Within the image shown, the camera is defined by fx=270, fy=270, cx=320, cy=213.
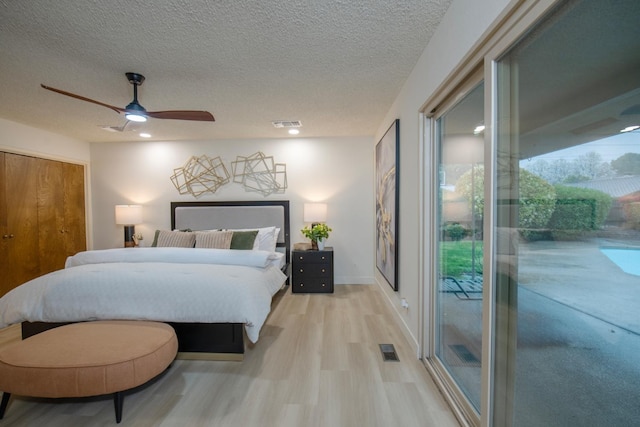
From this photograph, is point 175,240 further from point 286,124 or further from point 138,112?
point 286,124

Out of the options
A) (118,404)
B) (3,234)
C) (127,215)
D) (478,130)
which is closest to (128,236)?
(127,215)

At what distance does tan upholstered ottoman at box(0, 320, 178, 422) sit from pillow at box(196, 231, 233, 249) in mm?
1773

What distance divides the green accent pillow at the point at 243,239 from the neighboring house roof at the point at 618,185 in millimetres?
3371

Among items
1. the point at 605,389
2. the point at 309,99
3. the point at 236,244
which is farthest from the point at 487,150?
the point at 236,244

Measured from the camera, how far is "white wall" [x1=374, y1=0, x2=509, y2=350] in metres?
1.39

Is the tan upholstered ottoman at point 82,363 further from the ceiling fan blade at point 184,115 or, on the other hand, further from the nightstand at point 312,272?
the nightstand at point 312,272

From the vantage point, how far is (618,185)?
0.78 meters

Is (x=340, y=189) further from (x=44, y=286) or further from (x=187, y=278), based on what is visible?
(x=44, y=286)

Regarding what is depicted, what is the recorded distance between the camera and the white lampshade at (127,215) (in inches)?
171

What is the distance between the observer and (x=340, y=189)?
4.48 metres

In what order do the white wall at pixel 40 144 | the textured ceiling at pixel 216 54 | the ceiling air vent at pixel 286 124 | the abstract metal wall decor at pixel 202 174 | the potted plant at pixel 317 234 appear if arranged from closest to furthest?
1. the textured ceiling at pixel 216 54
2. the white wall at pixel 40 144
3. the ceiling air vent at pixel 286 124
4. the potted plant at pixel 317 234
5. the abstract metal wall decor at pixel 202 174

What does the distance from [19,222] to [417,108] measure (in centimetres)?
516

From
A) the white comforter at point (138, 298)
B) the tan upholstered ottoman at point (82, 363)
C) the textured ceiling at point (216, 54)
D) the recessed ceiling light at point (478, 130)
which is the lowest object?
the tan upholstered ottoman at point (82, 363)

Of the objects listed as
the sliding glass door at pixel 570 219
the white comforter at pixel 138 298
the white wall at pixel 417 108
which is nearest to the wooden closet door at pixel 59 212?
the white comforter at pixel 138 298
